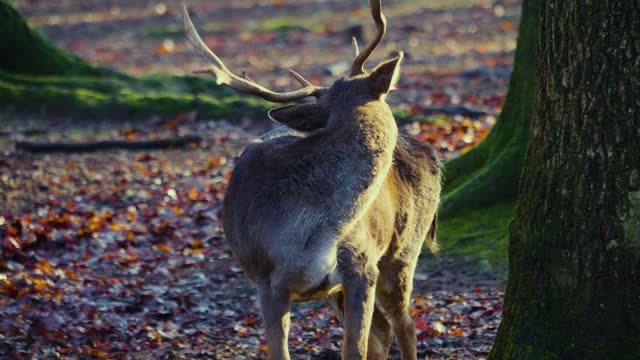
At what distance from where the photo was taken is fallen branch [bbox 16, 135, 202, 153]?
14.5 meters

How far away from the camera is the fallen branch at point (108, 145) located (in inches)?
571

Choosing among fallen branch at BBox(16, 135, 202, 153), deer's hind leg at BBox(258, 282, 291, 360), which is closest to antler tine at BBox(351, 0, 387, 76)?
deer's hind leg at BBox(258, 282, 291, 360)

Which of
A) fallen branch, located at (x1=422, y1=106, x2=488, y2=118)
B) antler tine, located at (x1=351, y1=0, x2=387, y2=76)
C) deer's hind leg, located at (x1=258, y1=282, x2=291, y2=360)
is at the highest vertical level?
antler tine, located at (x1=351, y1=0, x2=387, y2=76)

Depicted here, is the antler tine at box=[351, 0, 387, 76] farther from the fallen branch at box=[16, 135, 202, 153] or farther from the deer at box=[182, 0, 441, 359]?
the fallen branch at box=[16, 135, 202, 153]

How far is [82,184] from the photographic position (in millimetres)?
13047

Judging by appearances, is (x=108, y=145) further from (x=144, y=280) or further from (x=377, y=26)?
(x=377, y=26)

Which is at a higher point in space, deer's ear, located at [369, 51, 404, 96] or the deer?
deer's ear, located at [369, 51, 404, 96]

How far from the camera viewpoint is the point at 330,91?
6.38m

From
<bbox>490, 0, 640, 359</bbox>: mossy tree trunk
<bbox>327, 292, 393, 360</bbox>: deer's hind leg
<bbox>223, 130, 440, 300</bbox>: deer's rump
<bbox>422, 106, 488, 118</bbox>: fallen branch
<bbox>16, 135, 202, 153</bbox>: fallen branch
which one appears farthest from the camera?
<bbox>422, 106, 488, 118</bbox>: fallen branch

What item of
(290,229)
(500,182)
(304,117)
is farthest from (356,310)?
(500,182)

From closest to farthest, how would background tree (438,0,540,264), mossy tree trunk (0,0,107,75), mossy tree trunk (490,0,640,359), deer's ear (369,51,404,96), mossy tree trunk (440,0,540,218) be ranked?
mossy tree trunk (490,0,640,359) → deer's ear (369,51,404,96) → background tree (438,0,540,264) → mossy tree trunk (440,0,540,218) → mossy tree trunk (0,0,107,75)

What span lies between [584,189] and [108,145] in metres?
10.1

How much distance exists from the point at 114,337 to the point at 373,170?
3136mm

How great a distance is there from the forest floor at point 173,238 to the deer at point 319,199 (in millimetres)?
1844
